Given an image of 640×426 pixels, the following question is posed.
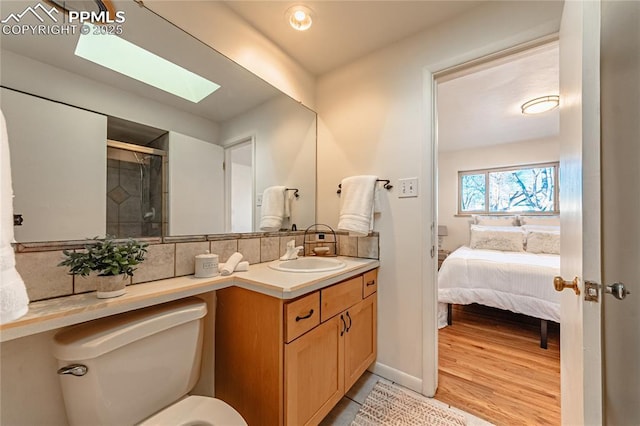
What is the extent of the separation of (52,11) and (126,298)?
1071 millimetres

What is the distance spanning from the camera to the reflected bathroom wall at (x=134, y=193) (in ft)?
3.28

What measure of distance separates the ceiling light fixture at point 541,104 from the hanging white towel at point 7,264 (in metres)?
3.61

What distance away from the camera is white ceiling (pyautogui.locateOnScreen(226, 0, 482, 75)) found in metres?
1.35

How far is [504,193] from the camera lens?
4.12 meters

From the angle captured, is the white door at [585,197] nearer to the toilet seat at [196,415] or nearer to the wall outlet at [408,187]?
the wall outlet at [408,187]

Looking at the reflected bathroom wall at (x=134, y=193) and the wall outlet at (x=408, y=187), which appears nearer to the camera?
the reflected bathroom wall at (x=134, y=193)

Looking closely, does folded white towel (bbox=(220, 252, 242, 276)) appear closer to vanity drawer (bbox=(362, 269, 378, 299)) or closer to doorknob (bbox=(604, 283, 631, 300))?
vanity drawer (bbox=(362, 269, 378, 299))

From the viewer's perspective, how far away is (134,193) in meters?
1.06

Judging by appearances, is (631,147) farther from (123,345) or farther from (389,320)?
(123,345)

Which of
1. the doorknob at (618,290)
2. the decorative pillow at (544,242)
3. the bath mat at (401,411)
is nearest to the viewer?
Result: the doorknob at (618,290)

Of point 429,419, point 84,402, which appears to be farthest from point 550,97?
point 84,402

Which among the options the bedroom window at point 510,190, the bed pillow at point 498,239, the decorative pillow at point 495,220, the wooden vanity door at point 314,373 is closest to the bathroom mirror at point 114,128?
the wooden vanity door at point 314,373

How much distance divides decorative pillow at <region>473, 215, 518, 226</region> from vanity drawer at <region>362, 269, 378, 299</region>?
11.0ft

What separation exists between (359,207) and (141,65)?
53.6 inches
